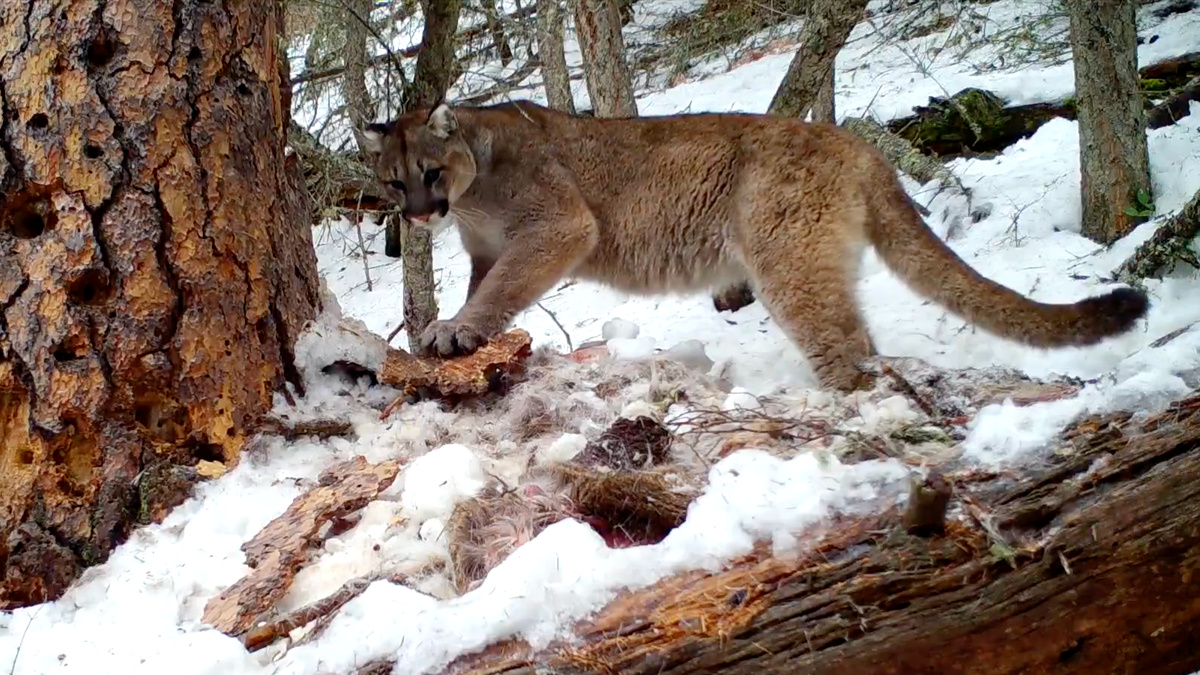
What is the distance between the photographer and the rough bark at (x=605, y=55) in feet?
24.2

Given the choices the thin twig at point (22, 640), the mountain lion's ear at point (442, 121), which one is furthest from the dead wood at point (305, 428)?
Answer: the mountain lion's ear at point (442, 121)

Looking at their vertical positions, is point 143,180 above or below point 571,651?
above

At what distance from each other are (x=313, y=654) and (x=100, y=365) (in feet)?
4.74

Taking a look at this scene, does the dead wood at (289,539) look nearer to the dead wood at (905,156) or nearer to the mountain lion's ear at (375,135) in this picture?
the mountain lion's ear at (375,135)

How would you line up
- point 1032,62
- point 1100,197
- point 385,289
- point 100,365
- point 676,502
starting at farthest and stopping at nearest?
1. point 385,289
2. point 1032,62
3. point 1100,197
4. point 100,365
5. point 676,502

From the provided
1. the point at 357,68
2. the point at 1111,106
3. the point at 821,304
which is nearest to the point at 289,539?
the point at 821,304

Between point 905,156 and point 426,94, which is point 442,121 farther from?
point 905,156

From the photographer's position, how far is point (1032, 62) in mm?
9672

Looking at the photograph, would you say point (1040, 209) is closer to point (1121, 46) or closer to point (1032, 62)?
point (1121, 46)

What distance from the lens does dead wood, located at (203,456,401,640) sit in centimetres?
266

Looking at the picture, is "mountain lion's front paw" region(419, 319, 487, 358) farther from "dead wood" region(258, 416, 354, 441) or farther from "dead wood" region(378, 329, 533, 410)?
"dead wood" region(258, 416, 354, 441)

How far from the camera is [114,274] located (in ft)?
10.7

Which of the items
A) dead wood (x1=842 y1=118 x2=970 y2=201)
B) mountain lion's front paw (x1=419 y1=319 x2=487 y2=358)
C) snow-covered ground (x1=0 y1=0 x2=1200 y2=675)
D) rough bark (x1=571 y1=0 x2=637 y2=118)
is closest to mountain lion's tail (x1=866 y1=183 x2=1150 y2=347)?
snow-covered ground (x1=0 y1=0 x2=1200 y2=675)

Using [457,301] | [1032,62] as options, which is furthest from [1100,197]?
[457,301]
